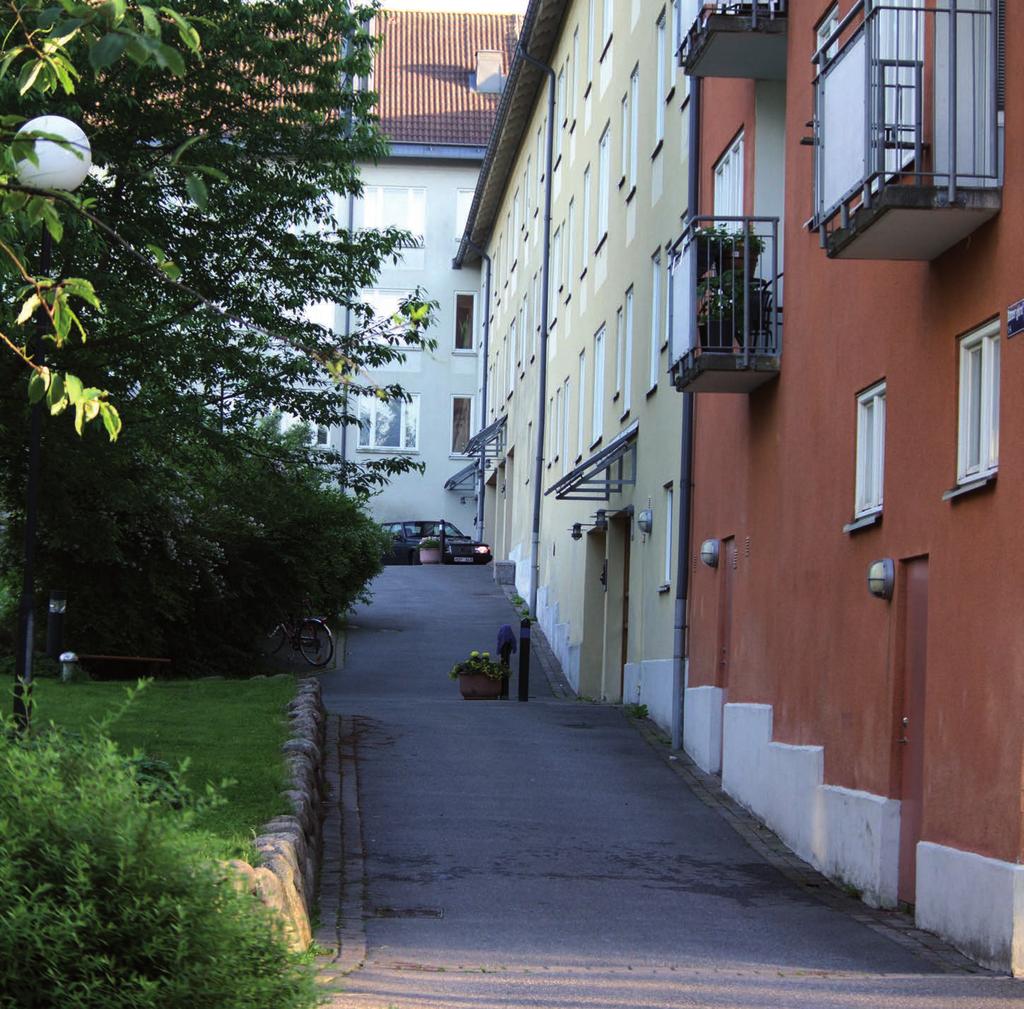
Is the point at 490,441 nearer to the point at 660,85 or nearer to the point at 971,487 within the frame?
the point at 660,85

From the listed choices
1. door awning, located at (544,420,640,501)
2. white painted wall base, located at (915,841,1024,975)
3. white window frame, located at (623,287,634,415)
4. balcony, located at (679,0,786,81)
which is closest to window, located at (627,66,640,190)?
white window frame, located at (623,287,634,415)

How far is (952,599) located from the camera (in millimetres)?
9711

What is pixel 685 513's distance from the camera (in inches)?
752

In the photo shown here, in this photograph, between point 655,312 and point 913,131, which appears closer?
point 913,131

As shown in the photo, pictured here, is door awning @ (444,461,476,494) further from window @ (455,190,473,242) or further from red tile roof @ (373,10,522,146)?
red tile roof @ (373,10,522,146)

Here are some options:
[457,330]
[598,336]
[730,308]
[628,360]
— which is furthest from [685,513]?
[457,330]

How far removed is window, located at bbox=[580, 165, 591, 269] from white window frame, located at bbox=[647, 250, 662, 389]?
24.1 ft

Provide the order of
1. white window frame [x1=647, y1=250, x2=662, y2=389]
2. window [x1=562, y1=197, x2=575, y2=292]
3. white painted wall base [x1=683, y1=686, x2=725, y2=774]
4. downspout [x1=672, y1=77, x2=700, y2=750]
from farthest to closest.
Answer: window [x1=562, y1=197, x2=575, y2=292]
white window frame [x1=647, y1=250, x2=662, y2=389]
downspout [x1=672, y1=77, x2=700, y2=750]
white painted wall base [x1=683, y1=686, x2=725, y2=774]

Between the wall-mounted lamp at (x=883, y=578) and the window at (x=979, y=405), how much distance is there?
135 centimetres

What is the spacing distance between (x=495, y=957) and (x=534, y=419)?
29835 millimetres

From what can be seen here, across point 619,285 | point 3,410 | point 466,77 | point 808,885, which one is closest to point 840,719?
point 808,885

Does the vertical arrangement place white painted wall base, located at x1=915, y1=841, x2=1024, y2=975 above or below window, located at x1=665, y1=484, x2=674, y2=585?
below

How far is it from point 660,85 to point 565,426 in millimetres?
10439

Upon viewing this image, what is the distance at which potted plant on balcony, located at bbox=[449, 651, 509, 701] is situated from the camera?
79.2ft
